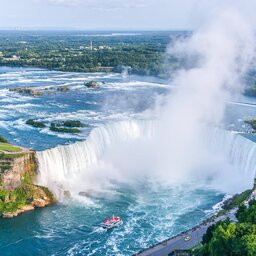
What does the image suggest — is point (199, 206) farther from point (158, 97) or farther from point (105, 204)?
point (158, 97)

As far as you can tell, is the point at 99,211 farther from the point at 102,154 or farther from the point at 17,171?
the point at 102,154

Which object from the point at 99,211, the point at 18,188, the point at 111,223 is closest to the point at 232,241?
the point at 111,223

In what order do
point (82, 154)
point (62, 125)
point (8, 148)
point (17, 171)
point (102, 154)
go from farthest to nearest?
point (62, 125), point (102, 154), point (82, 154), point (8, 148), point (17, 171)

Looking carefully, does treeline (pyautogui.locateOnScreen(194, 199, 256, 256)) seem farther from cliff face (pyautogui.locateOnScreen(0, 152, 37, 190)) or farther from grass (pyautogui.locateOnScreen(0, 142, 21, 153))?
grass (pyautogui.locateOnScreen(0, 142, 21, 153))

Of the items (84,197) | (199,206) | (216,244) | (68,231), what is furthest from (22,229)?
(216,244)

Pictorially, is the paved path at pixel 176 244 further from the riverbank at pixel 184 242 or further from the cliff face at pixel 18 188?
the cliff face at pixel 18 188

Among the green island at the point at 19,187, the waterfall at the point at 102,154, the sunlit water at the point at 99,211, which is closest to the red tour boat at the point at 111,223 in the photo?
the sunlit water at the point at 99,211
